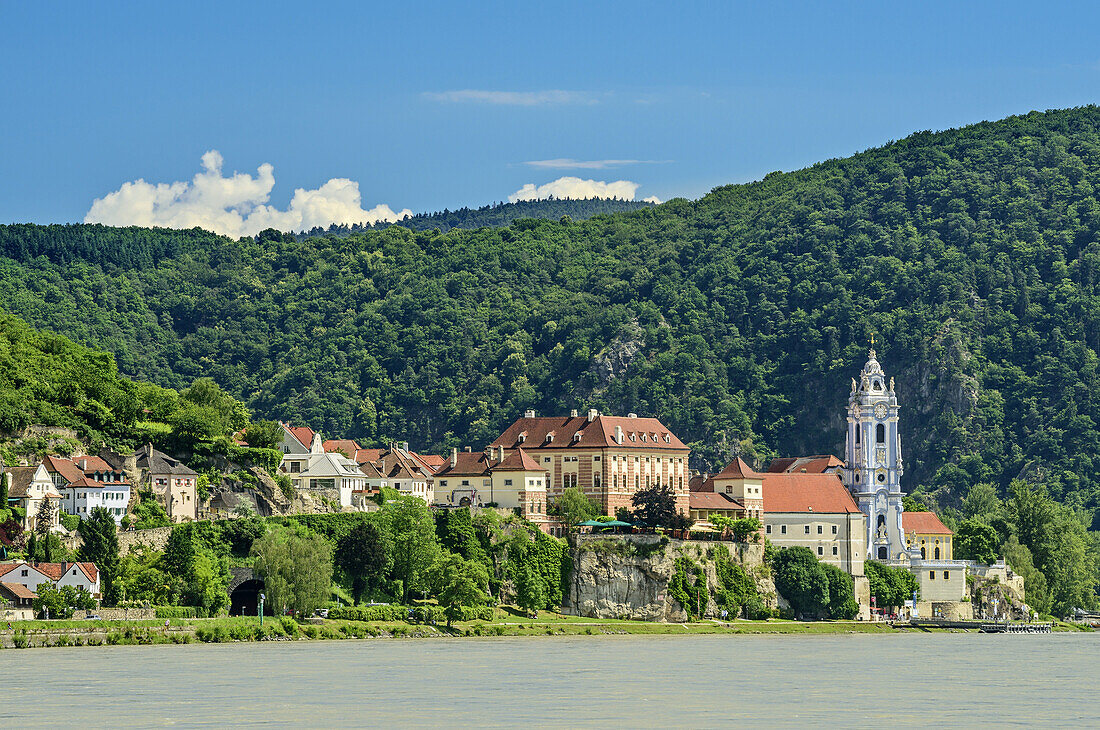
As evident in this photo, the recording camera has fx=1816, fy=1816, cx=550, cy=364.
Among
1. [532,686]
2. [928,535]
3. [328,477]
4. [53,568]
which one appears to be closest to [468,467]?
[328,477]

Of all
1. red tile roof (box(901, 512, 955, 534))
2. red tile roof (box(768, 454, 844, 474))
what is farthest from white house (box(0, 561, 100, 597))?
red tile roof (box(901, 512, 955, 534))

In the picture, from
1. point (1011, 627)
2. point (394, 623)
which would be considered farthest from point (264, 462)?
point (1011, 627)

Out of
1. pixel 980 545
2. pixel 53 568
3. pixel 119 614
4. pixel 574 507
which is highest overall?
pixel 574 507

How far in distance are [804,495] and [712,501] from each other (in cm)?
811

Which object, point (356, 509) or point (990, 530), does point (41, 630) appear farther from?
point (990, 530)

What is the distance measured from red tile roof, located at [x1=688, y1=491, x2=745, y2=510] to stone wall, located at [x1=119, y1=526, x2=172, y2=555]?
4572 cm

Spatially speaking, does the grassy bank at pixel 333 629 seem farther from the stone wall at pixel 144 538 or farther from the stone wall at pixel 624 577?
the stone wall at pixel 144 538

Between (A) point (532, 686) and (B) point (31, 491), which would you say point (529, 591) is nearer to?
(B) point (31, 491)

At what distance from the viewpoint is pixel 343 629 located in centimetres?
10244

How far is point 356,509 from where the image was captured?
407ft

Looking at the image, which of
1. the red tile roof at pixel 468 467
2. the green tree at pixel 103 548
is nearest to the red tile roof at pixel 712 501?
the red tile roof at pixel 468 467

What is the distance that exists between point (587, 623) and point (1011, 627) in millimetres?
38762

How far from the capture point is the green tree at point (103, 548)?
99.2 metres

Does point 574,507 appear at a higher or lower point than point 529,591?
higher
